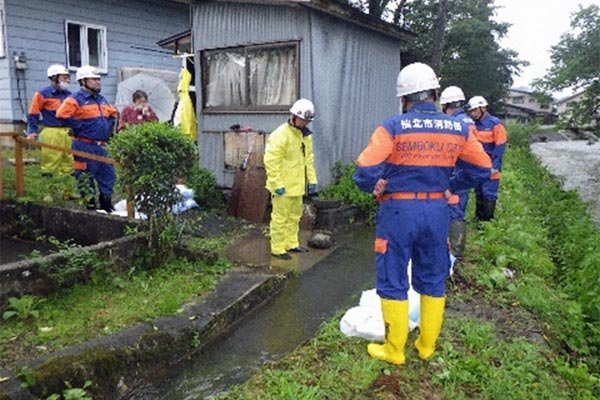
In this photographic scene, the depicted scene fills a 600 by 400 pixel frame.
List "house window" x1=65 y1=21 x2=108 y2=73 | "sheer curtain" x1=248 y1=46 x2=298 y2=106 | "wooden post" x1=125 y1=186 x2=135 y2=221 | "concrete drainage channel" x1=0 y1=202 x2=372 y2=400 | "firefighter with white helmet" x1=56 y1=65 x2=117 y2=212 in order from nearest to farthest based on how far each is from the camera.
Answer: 1. "concrete drainage channel" x1=0 y1=202 x2=372 y2=400
2. "wooden post" x1=125 y1=186 x2=135 y2=221
3. "firefighter with white helmet" x1=56 y1=65 x2=117 y2=212
4. "sheer curtain" x1=248 y1=46 x2=298 y2=106
5. "house window" x1=65 y1=21 x2=108 y2=73

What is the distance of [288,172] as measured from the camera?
6.25 meters

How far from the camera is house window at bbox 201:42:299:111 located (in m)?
8.00

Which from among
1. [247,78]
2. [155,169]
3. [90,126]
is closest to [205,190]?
[247,78]

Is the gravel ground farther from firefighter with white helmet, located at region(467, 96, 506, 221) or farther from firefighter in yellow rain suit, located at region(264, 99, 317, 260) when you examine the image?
firefighter in yellow rain suit, located at region(264, 99, 317, 260)

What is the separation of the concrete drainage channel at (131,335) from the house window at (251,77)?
345 cm

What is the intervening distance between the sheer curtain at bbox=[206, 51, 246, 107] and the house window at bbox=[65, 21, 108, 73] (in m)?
5.14

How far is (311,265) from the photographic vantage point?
240 inches

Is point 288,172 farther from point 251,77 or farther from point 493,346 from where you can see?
point 493,346

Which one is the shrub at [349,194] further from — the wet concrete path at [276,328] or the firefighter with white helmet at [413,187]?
the firefighter with white helmet at [413,187]

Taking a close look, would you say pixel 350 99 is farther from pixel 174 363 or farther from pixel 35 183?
pixel 174 363

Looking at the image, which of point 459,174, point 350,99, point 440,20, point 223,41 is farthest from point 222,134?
point 440,20

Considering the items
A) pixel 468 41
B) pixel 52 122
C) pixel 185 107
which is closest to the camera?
pixel 52 122

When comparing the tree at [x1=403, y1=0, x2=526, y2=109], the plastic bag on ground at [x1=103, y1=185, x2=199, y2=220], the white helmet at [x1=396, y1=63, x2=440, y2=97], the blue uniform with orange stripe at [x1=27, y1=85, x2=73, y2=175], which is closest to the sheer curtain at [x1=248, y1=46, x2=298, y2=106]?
the plastic bag on ground at [x1=103, y1=185, x2=199, y2=220]

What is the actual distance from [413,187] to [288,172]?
10.1 feet
